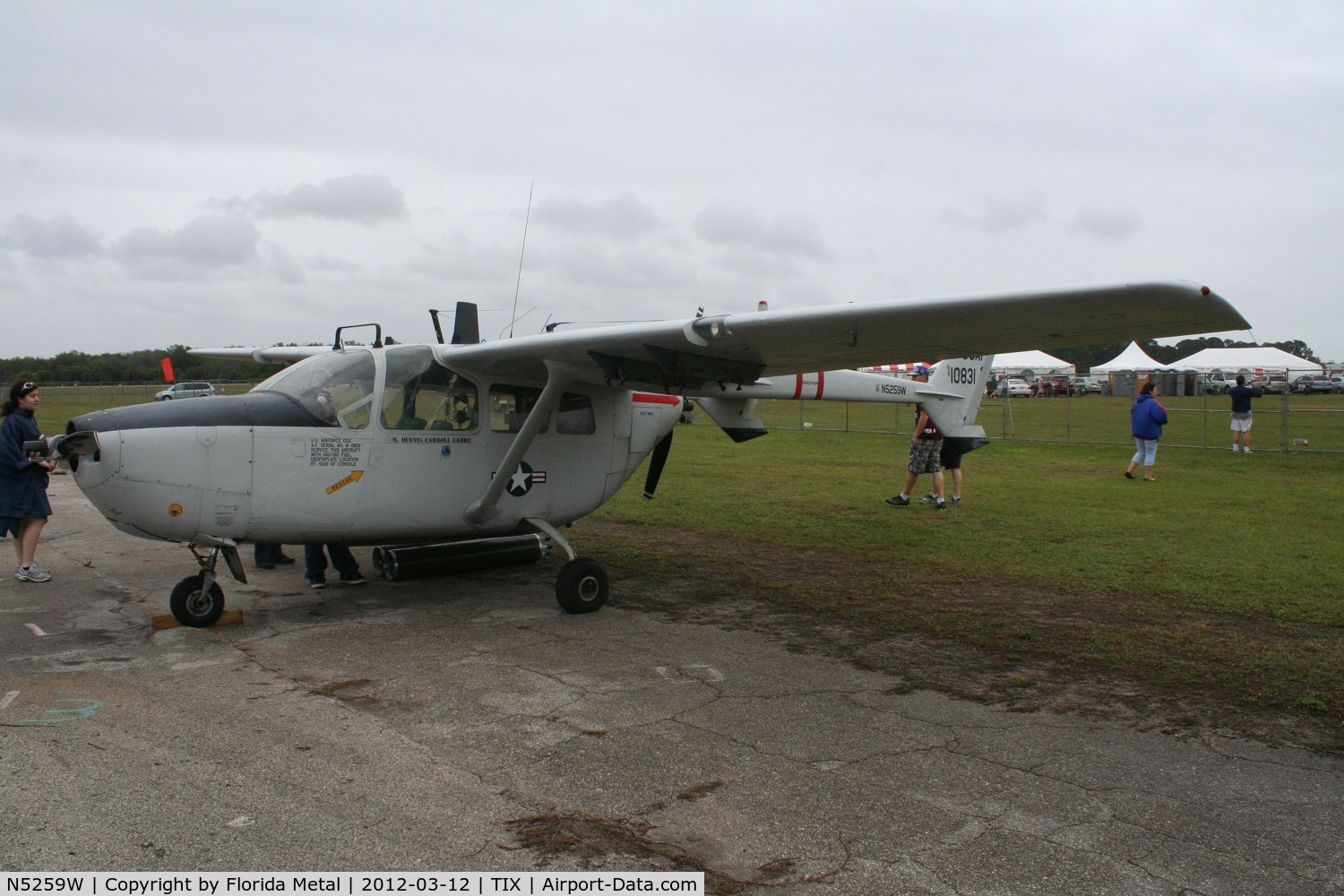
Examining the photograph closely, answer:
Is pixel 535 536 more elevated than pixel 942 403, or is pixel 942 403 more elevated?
pixel 942 403

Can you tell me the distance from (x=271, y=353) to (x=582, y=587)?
254 inches

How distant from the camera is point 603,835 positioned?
3.71m

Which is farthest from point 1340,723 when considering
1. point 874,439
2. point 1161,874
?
point 874,439

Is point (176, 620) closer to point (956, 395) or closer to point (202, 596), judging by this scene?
point (202, 596)

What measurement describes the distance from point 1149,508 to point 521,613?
986cm

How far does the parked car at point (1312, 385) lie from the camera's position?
5834 cm

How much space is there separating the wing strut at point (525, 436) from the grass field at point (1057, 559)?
199 centimetres

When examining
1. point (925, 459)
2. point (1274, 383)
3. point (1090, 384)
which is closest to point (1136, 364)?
point (1090, 384)

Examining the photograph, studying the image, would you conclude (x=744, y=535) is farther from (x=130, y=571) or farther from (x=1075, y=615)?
(x=130, y=571)

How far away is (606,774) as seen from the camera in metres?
4.33

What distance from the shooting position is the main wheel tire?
22.4ft

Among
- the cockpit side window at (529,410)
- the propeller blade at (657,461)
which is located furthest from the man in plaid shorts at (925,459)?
the cockpit side window at (529,410)

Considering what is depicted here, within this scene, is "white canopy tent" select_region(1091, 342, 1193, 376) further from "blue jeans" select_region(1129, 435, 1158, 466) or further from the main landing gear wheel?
the main landing gear wheel

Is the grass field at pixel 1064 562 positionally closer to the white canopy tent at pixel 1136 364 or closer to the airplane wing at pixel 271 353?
the airplane wing at pixel 271 353
